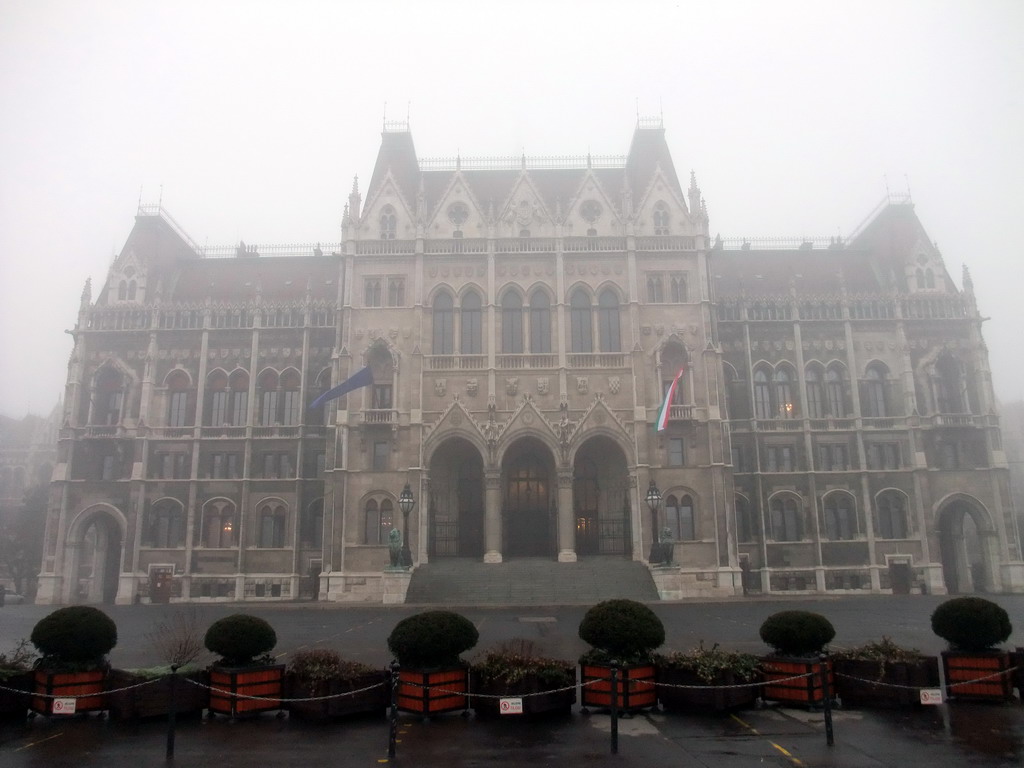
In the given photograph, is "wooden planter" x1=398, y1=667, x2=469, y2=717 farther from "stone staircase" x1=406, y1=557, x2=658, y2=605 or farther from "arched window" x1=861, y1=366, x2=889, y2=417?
Result: "arched window" x1=861, y1=366, x2=889, y2=417

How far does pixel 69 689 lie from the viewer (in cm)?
1249

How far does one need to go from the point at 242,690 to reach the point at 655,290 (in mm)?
36630

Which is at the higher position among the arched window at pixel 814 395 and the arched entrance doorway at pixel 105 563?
the arched window at pixel 814 395

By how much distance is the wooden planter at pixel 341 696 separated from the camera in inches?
485

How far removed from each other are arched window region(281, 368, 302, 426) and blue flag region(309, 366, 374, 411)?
9.51m

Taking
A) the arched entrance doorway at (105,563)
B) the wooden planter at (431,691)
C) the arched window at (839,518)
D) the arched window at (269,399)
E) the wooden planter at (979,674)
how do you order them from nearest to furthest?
the wooden planter at (431,691), the wooden planter at (979,674), the arched window at (839,518), the arched entrance doorway at (105,563), the arched window at (269,399)

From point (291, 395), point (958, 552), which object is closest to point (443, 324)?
point (291, 395)

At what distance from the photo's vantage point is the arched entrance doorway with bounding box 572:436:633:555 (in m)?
43.6

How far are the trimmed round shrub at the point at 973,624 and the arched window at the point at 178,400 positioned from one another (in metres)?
45.2

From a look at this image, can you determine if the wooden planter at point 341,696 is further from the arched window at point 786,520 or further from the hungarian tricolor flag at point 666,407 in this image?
the arched window at point 786,520

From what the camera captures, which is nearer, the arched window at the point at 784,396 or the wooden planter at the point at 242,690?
the wooden planter at the point at 242,690

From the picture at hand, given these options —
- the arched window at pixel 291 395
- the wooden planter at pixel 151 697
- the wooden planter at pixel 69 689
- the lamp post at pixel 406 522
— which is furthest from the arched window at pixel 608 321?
the wooden planter at pixel 69 689

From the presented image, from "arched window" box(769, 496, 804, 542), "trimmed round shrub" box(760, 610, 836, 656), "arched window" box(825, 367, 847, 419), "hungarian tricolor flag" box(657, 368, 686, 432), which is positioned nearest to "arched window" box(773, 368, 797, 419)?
"arched window" box(825, 367, 847, 419)

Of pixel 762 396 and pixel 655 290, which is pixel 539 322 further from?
pixel 762 396
